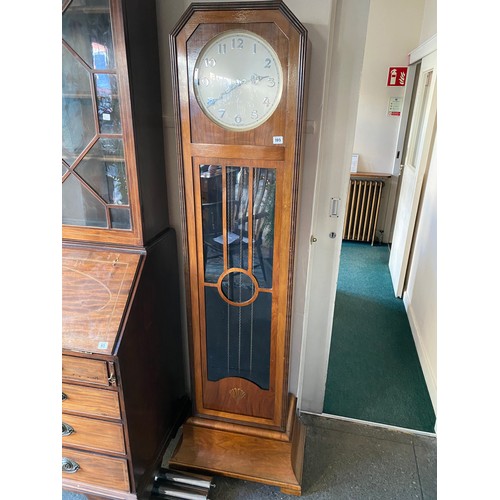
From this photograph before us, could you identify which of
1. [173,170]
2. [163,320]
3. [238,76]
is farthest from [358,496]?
[238,76]

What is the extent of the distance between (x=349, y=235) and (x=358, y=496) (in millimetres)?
3129

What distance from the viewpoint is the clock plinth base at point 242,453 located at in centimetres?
147

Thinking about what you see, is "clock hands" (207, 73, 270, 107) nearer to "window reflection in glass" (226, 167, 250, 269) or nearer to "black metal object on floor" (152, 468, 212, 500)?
"window reflection in glass" (226, 167, 250, 269)

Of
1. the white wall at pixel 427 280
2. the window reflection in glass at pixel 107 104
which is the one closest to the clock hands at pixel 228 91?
the window reflection in glass at pixel 107 104

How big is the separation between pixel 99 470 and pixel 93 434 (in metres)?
0.17

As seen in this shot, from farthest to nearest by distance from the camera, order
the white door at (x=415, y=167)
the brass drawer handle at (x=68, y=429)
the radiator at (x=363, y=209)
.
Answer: the radiator at (x=363, y=209)
the white door at (x=415, y=167)
the brass drawer handle at (x=68, y=429)

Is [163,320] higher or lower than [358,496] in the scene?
higher

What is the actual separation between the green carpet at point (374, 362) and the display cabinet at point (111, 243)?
113cm

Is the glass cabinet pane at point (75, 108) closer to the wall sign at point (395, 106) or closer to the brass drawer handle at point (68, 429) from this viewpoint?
the brass drawer handle at point (68, 429)

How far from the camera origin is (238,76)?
112 cm

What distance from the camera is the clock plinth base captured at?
1.47 meters
